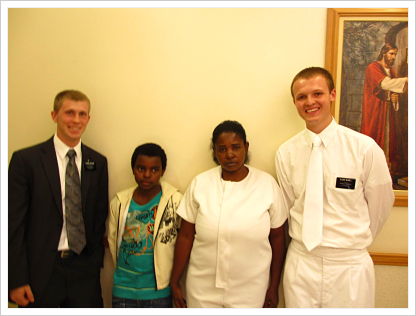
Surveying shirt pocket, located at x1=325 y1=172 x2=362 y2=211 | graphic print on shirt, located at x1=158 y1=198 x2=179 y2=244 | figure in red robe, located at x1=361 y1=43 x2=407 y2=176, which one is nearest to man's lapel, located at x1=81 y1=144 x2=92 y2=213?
graphic print on shirt, located at x1=158 y1=198 x2=179 y2=244

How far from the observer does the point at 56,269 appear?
184cm

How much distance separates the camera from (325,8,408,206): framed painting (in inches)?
79.0

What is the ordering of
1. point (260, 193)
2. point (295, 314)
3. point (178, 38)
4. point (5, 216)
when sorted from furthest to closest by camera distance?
point (178, 38) → point (260, 193) → point (5, 216) → point (295, 314)

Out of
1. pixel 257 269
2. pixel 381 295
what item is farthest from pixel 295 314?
pixel 381 295

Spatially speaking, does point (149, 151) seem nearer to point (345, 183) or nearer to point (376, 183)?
point (345, 183)

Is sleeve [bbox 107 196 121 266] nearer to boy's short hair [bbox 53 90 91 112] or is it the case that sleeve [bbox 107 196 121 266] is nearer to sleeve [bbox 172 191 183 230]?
sleeve [bbox 172 191 183 230]

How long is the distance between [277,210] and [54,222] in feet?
4.37

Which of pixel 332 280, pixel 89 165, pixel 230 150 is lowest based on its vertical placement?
pixel 332 280

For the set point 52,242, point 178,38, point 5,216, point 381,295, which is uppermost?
point 178,38

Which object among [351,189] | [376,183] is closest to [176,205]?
[351,189]

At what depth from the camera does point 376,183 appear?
175 centimetres

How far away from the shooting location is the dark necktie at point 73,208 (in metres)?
1.88

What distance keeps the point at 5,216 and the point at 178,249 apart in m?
1.01

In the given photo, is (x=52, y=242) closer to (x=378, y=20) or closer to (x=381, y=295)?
(x=381, y=295)
